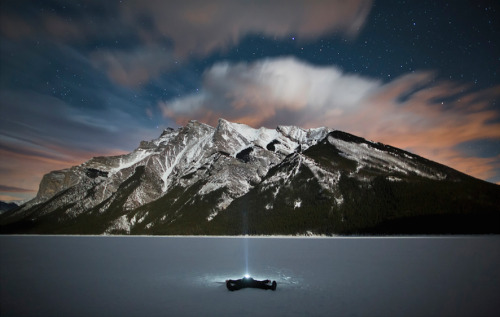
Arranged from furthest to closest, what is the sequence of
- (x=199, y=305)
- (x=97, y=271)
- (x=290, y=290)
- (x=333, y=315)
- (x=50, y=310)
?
(x=97, y=271)
(x=290, y=290)
(x=199, y=305)
(x=50, y=310)
(x=333, y=315)

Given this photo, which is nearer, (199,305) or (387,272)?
(199,305)

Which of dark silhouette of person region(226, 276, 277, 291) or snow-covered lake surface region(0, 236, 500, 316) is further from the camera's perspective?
dark silhouette of person region(226, 276, 277, 291)

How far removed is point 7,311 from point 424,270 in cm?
6375

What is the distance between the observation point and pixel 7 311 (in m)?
31.4

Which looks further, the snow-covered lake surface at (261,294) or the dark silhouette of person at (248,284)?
the dark silhouette of person at (248,284)

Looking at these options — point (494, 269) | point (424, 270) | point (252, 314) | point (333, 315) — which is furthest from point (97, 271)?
point (494, 269)

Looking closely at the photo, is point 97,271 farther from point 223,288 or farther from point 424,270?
point 424,270

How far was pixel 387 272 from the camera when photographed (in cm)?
5862

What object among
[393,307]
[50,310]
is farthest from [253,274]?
[50,310]

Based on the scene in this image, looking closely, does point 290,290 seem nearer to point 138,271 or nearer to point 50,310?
point 50,310

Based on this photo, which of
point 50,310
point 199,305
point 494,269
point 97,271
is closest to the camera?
point 50,310

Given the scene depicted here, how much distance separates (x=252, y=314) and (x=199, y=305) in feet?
22.4

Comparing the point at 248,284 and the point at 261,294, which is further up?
the point at 248,284

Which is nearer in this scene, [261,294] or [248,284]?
[261,294]
